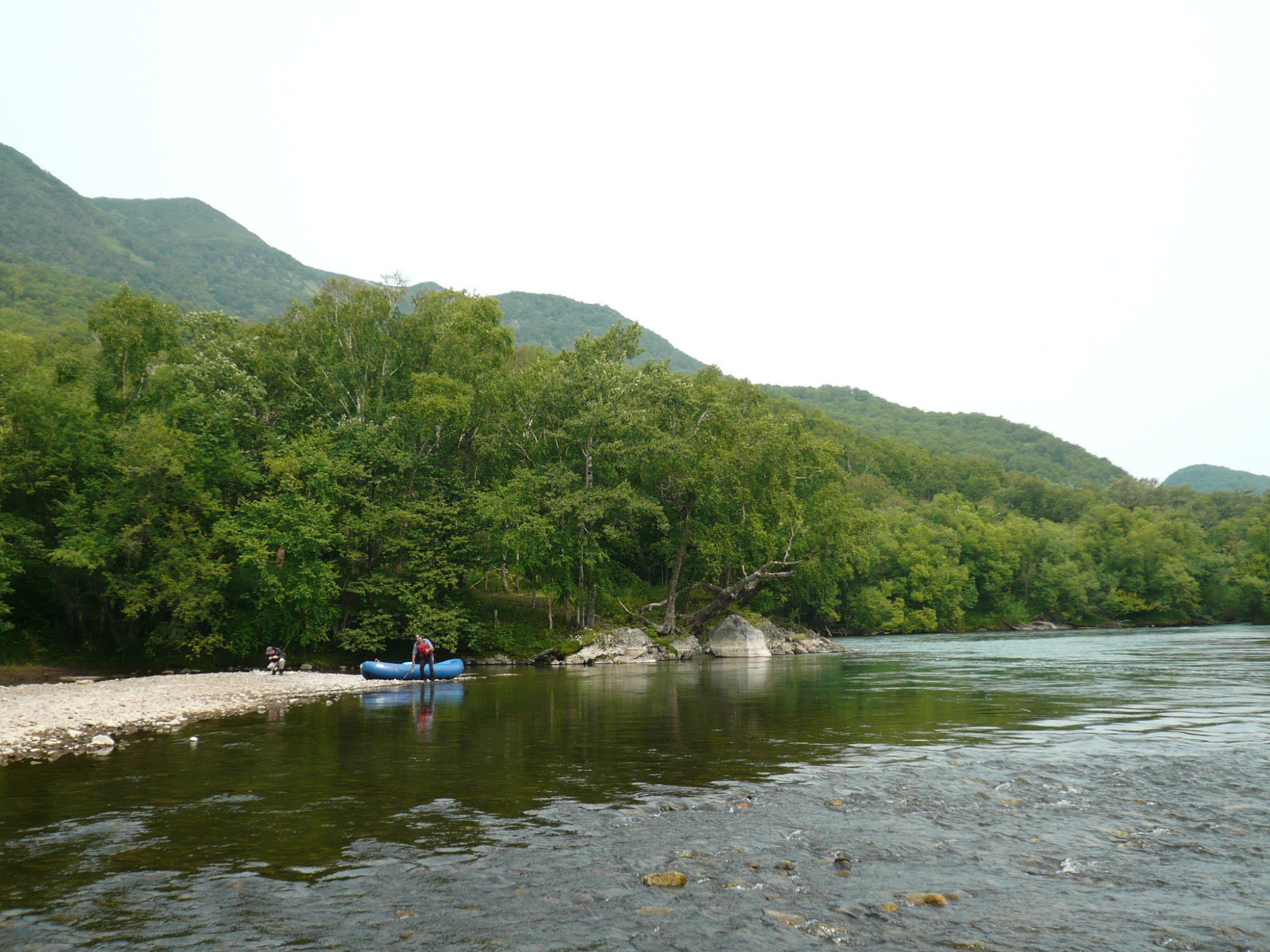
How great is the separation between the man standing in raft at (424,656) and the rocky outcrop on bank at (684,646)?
1169 centimetres

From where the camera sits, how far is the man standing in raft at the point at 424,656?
1444 inches

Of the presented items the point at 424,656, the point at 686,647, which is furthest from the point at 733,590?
the point at 424,656

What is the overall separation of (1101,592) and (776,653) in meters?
69.2

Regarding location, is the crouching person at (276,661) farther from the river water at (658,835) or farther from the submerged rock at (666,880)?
the submerged rock at (666,880)

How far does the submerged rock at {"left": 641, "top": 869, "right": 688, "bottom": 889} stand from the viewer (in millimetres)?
8305

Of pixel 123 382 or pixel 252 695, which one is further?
pixel 123 382

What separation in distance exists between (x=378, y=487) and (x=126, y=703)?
24159mm

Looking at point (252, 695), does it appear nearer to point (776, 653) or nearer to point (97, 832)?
point (97, 832)

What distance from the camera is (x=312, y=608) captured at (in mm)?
43406

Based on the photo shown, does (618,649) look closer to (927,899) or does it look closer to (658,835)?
(658,835)

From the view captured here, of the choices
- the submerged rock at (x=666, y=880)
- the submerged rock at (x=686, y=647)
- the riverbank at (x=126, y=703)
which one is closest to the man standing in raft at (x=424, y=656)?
the riverbank at (x=126, y=703)

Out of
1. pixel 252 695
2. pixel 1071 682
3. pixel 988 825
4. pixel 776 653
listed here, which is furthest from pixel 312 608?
pixel 988 825

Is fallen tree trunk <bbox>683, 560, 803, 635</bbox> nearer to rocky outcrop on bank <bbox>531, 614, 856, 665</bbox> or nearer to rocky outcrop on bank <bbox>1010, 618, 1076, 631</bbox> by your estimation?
rocky outcrop on bank <bbox>531, 614, 856, 665</bbox>

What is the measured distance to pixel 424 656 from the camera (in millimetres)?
36844
